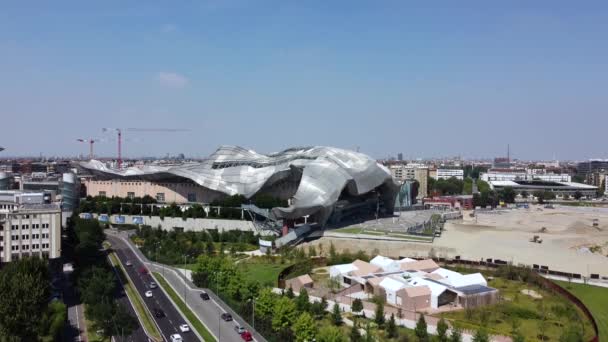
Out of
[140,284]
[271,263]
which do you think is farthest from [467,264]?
[140,284]

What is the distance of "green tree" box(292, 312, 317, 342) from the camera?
2431 cm

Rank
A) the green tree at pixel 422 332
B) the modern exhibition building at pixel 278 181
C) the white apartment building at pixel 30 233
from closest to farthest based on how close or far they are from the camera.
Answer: the green tree at pixel 422 332
the white apartment building at pixel 30 233
the modern exhibition building at pixel 278 181

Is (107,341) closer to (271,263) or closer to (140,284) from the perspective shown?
(140,284)

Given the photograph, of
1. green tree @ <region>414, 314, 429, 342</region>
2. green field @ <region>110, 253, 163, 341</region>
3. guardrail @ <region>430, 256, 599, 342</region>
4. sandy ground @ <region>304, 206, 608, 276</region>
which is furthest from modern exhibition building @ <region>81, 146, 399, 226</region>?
green tree @ <region>414, 314, 429, 342</region>

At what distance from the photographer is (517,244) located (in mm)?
57188

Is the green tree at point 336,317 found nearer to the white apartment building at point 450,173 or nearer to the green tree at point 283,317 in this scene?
the green tree at point 283,317

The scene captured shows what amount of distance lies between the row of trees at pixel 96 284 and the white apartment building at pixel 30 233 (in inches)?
84.3

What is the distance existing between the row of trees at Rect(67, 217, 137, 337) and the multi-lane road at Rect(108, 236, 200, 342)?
1.66 meters

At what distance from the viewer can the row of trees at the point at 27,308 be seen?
79.5 feet

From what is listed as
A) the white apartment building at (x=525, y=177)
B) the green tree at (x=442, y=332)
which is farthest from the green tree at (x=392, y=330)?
the white apartment building at (x=525, y=177)

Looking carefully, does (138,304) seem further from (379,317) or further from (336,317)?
(379,317)

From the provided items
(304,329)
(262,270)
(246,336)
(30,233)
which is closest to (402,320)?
(304,329)

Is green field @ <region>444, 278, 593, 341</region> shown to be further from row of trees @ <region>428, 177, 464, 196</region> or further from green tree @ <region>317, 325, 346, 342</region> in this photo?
row of trees @ <region>428, 177, 464, 196</region>

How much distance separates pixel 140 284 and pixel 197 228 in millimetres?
23832
